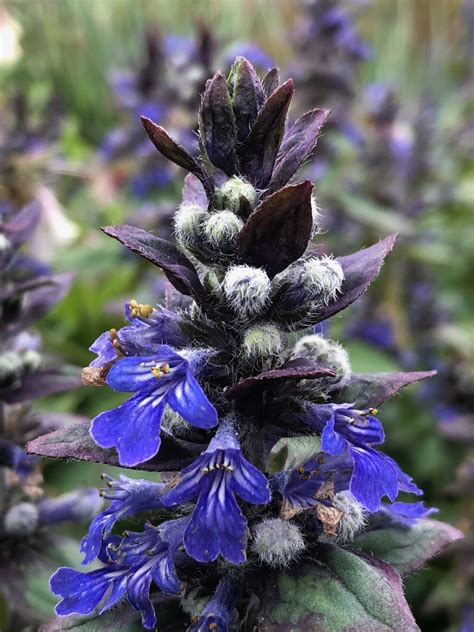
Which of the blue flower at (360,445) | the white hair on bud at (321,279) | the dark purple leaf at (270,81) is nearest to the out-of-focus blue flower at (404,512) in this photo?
the blue flower at (360,445)

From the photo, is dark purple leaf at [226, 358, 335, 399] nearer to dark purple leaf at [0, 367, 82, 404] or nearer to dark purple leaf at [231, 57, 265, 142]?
dark purple leaf at [231, 57, 265, 142]

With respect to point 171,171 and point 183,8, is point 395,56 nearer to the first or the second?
point 183,8

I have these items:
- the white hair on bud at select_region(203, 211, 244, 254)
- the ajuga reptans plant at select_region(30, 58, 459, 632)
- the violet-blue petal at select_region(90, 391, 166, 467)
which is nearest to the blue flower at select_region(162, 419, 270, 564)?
the ajuga reptans plant at select_region(30, 58, 459, 632)

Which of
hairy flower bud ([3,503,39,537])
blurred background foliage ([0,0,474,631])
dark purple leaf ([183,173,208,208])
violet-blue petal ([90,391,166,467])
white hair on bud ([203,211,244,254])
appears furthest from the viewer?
blurred background foliage ([0,0,474,631])

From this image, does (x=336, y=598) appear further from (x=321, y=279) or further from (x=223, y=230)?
(x=223, y=230)

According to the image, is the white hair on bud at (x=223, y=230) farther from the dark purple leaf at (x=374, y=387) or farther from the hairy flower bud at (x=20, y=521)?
the hairy flower bud at (x=20, y=521)

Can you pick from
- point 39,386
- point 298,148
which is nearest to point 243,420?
point 298,148
